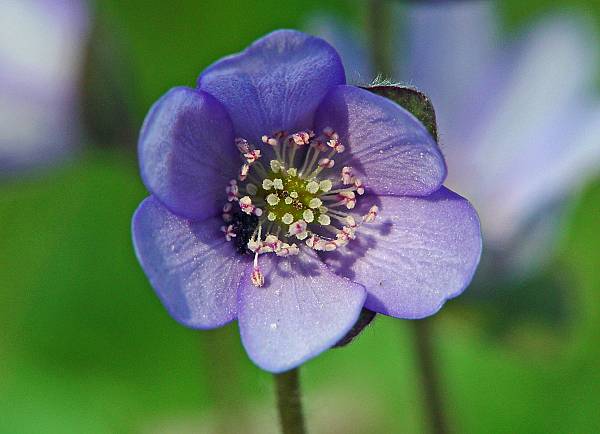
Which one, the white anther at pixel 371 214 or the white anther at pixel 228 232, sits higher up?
the white anther at pixel 371 214

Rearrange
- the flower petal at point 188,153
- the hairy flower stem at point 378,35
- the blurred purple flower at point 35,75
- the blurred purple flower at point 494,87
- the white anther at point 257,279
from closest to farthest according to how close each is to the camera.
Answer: the flower petal at point 188,153 → the white anther at point 257,279 → the hairy flower stem at point 378,35 → the blurred purple flower at point 35,75 → the blurred purple flower at point 494,87

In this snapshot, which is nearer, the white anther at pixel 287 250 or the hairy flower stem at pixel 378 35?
the white anther at pixel 287 250

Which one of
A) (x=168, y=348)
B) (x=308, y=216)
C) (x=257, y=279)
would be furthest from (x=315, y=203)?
(x=168, y=348)

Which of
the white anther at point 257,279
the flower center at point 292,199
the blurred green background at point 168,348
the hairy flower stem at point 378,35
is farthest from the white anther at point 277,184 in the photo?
the blurred green background at point 168,348

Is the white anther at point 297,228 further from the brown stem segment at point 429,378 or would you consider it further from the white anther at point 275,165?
the brown stem segment at point 429,378

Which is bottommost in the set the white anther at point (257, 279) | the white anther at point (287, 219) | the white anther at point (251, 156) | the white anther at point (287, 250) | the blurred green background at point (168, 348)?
the blurred green background at point (168, 348)

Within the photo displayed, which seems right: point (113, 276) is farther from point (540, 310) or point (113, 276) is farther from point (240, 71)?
point (240, 71)

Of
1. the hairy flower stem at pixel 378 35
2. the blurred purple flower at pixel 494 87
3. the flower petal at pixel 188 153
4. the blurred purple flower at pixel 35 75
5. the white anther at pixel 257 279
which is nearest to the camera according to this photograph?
the flower petal at pixel 188 153
